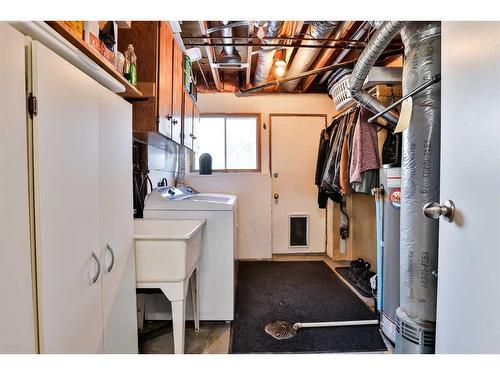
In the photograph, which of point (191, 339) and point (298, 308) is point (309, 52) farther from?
point (191, 339)

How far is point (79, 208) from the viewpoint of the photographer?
2.97ft

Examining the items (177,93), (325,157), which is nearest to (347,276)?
(325,157)

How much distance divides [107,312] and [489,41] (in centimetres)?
157

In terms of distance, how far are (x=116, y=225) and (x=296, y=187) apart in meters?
2.83

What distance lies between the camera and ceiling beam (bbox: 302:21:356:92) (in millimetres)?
2168

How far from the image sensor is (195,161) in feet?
12.0

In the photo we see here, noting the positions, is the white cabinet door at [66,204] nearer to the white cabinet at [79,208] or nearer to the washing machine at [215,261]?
the white cabinet at [79,208]

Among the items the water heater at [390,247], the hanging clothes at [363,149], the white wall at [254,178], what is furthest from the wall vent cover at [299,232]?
the water heater at [390,247]

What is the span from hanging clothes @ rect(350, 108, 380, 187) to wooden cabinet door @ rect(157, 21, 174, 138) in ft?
5.13

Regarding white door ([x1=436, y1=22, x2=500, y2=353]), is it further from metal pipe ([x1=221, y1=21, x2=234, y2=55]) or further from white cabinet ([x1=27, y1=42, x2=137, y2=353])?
metal pipe ([x1=221, y1=21, x2=234, y2=55])

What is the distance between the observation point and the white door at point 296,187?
145 inches

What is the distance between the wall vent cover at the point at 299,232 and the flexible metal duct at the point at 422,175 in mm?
2395
